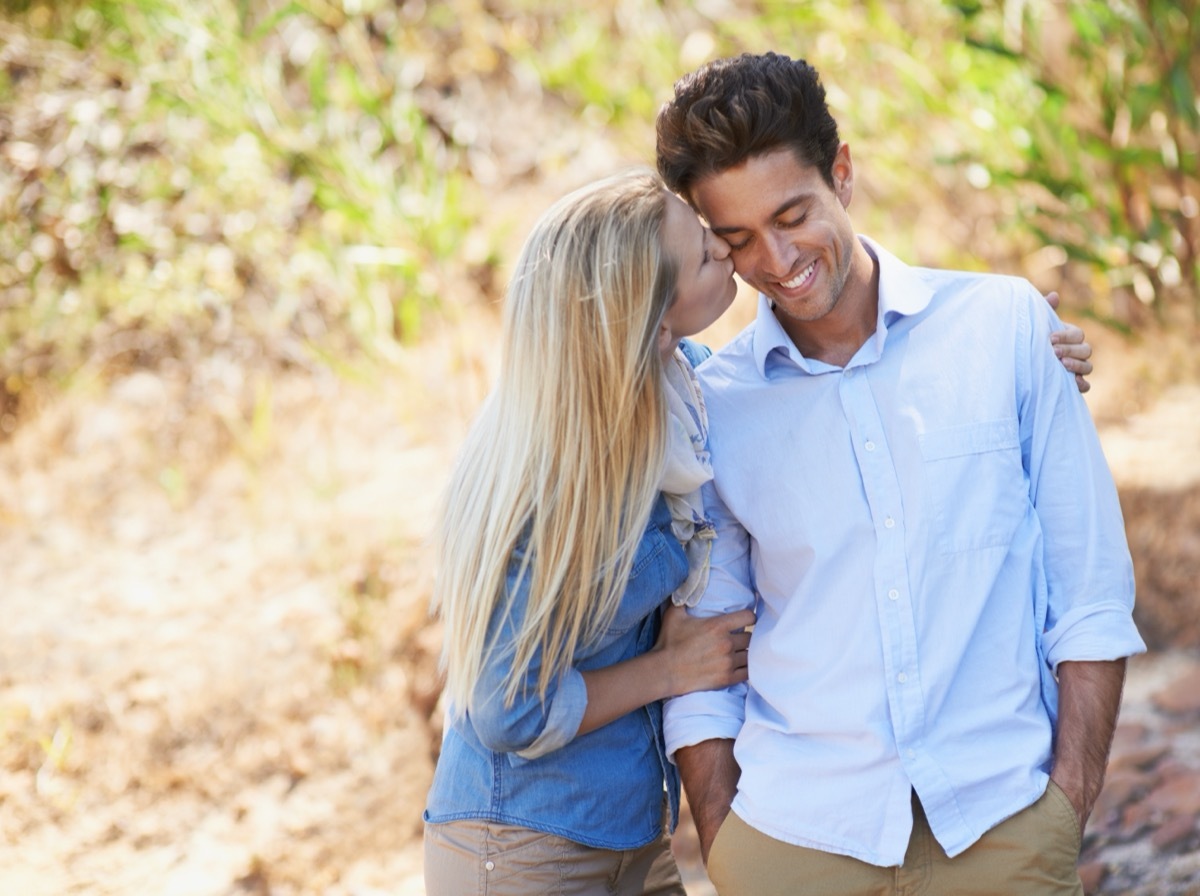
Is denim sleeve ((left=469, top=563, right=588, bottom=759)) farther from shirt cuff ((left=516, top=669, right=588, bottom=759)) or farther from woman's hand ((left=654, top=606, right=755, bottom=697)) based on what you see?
woman's hand ((left=654, top=606, right=755, bottom=697))

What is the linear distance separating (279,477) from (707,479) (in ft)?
9.10

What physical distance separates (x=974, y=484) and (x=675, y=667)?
1.83ft

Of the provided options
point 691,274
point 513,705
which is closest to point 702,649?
point 513,705

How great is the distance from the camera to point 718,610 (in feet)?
6.89

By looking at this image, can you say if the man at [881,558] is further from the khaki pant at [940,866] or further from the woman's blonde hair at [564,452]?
the woman's blonde hair at [564,452]

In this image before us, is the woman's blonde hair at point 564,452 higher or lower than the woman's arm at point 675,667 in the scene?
higher

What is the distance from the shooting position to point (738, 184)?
6.66ft

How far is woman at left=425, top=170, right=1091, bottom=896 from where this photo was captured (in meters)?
1.79

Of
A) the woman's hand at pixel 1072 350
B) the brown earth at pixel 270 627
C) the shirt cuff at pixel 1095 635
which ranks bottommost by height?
the brown earth at pixel 270 627

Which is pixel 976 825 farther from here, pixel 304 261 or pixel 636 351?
pixel 304 261

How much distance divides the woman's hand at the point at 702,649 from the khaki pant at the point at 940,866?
26 cm

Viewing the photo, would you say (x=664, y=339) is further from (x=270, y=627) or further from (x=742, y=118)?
(x=270, y=627)

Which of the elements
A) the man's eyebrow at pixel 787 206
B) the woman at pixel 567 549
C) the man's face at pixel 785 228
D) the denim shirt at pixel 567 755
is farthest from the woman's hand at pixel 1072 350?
the denim shirt at pixel 567 755

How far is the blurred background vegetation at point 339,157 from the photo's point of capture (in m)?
4.50
